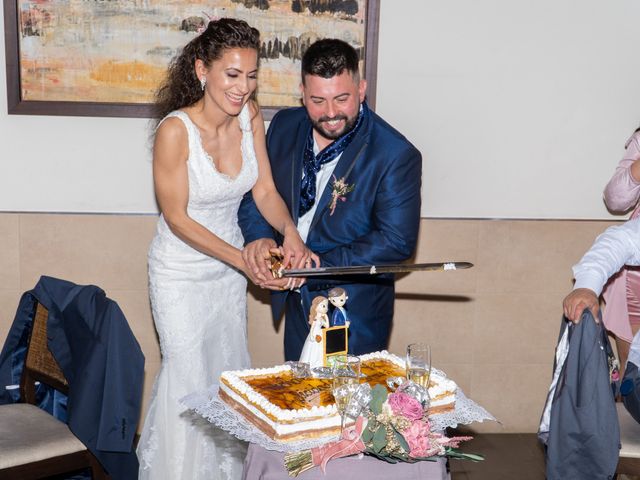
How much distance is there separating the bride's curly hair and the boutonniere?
1.77 feet

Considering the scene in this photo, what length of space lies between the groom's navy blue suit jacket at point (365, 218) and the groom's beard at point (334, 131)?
0.21ft

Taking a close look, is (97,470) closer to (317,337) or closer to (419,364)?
(317,337)

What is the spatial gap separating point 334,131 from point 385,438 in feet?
4.16

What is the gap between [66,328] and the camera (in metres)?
2.83

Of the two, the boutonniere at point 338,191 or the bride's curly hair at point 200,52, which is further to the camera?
the boutonniere at point 338,191

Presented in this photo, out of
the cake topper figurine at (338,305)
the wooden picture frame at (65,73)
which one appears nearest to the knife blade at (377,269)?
the cake topper figurine at (338,305)

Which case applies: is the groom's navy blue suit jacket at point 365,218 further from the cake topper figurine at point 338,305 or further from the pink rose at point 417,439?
the pink rose at point 417,439

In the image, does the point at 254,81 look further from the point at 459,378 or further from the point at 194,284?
the point at 459,378

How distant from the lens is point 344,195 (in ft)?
9.91

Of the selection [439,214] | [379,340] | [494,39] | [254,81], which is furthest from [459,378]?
[254,81]

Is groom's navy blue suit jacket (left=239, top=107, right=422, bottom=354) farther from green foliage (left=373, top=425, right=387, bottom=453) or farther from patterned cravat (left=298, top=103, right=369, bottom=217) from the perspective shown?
green foliage (left=373, top=425, right=387, bottom=453)

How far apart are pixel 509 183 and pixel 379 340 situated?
4.05 ft

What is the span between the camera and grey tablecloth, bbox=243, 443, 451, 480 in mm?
2068

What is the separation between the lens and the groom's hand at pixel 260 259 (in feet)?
9.49
